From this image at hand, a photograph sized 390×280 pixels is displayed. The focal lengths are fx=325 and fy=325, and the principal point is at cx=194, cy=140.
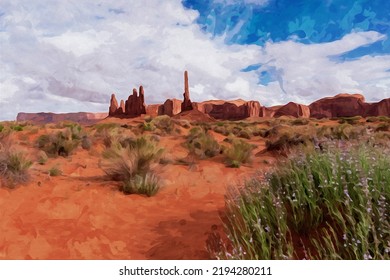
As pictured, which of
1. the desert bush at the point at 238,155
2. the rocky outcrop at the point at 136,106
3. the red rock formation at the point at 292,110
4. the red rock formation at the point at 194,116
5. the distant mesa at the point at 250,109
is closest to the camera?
the desert bush at the point at 238,155

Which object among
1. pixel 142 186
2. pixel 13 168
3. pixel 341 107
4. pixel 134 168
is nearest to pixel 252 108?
pixel 341 107

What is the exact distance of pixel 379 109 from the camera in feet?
112

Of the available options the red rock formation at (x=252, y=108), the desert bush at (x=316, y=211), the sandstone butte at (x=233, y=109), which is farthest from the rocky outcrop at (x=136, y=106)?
the desert bush at (x=316, y=211)

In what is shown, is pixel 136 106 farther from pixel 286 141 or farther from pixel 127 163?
pixel 127 163

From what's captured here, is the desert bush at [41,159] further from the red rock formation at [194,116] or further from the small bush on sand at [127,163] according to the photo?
the red rock formation at [194,116]

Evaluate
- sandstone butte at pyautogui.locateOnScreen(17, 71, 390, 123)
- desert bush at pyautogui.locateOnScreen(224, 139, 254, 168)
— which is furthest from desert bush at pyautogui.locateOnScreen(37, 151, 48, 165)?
sandstone butte at pyautogui.locateOnScreen(17, 71, 390, 123)

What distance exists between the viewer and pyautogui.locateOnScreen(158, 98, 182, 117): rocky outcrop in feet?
173

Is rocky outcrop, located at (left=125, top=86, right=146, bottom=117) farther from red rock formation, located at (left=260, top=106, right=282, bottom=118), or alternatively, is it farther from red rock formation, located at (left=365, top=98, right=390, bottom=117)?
red rock formation, located at (left=365, top=98, right=390, bottom=117)

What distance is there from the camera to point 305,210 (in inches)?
167

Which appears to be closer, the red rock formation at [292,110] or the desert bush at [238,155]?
the desert bush at [238,155]

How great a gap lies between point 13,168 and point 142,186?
140 inches

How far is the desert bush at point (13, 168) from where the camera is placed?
7.98 meters

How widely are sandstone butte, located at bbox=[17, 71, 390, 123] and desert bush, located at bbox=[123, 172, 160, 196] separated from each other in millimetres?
27408
